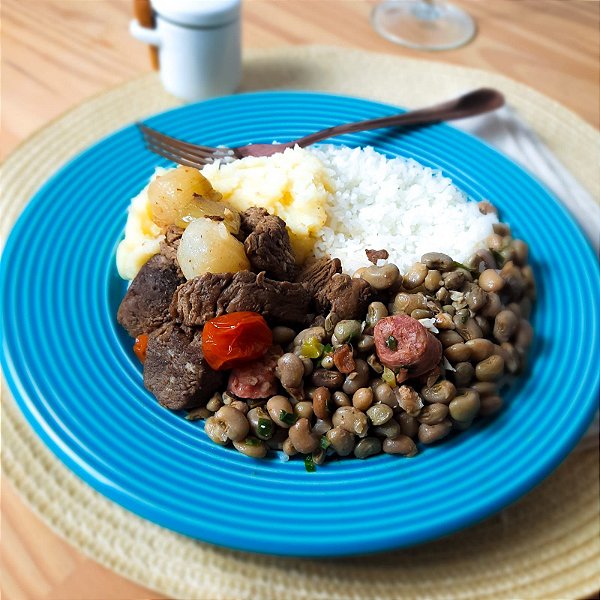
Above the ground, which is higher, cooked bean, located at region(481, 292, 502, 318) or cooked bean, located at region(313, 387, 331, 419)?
cooked bean, located at region(481, 292, 502, 318)

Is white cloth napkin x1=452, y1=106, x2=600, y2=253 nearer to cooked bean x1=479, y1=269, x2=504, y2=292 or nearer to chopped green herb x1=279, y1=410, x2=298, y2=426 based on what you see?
cooked bean x1=479, y1=269, x2=504, y2=292

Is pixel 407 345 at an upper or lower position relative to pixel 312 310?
upper

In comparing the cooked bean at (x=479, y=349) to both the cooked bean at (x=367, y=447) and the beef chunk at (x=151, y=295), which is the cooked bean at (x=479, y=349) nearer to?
the cooked bean at (x=367, y=447)

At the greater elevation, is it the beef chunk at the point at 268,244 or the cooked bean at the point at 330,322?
the beef chunk at the point at 268,244

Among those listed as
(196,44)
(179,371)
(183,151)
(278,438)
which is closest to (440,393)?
(278,438)

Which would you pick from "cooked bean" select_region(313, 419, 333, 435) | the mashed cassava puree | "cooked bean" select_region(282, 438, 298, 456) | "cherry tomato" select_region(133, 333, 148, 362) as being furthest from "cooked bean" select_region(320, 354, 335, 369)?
"cherry tomato" select_region(133, 333, 148, 362)

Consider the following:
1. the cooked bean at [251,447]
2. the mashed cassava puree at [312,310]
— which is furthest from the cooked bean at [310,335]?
the cooked bean at [251,447]

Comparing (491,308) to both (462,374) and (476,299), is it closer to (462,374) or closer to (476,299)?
(476,299)
